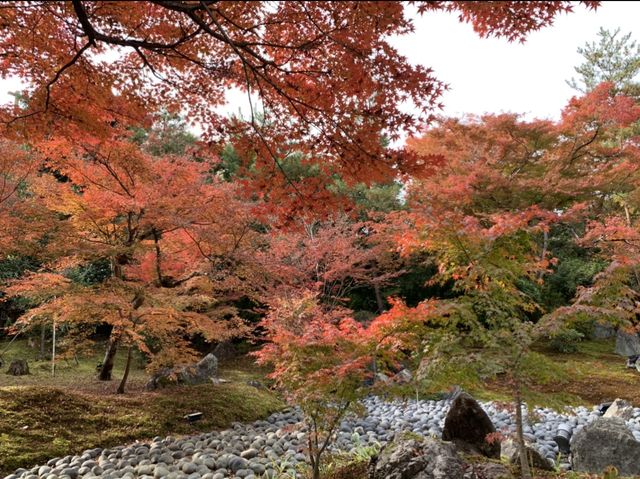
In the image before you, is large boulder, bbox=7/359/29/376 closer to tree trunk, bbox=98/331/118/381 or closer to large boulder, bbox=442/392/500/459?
tree trunk, bbox=98/331/118/381

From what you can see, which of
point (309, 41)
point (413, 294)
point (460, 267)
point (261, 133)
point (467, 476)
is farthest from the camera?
point (413, 294)

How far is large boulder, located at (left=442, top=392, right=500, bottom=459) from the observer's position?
452 cm

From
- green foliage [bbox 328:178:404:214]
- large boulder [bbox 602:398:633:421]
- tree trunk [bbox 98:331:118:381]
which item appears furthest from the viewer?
green foliage [bbox 328:178:404:214]

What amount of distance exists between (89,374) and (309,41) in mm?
9918

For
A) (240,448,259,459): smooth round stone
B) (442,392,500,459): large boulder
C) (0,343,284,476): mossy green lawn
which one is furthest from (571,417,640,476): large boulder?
(0,343,284,476): mossy green lawn

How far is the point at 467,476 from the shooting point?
3.18 meters

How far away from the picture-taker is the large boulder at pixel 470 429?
4.52 m

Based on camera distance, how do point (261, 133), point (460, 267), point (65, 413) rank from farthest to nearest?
point (65, 413) < point (261, 133) < point (460, 267)

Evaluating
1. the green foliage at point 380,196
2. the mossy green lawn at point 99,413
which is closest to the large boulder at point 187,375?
the mossy green lawn at point 99,413

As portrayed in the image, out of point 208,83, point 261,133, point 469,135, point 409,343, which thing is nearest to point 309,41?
point 261,133

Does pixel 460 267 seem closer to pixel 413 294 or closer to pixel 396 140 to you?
pixel 396 140

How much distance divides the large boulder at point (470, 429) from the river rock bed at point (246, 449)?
10.0 inches

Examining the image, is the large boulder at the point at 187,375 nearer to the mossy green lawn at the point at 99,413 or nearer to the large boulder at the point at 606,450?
the mossy green lawn at the point at 99,413

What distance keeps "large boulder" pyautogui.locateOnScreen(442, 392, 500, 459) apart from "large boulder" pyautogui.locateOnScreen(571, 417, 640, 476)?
0.90 meters
